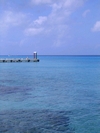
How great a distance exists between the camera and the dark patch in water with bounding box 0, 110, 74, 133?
1205cm

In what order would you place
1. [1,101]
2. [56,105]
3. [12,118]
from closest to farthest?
1. [12,118]
2. [56,105]
3. [1,101]

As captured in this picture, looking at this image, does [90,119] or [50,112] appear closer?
[90,119]

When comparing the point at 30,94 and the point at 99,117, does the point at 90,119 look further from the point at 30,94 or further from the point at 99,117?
the point at 30,94

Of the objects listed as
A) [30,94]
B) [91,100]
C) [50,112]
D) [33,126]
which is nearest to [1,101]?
[30,94]

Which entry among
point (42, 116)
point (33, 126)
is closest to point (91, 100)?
point (42, 116)

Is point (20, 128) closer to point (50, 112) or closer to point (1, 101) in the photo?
point (50, 112)

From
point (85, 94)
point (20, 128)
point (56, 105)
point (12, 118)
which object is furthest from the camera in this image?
point (85, 94)

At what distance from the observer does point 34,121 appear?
13359 mm

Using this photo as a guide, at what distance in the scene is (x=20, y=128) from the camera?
40.2ft

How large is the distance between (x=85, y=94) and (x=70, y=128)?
31.0ft

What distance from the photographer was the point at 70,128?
12.3 metres

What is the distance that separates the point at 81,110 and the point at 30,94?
7227 mm

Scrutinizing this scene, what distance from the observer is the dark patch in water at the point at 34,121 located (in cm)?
1205

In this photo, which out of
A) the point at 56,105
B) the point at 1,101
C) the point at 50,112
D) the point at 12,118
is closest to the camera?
the point at 12,118
